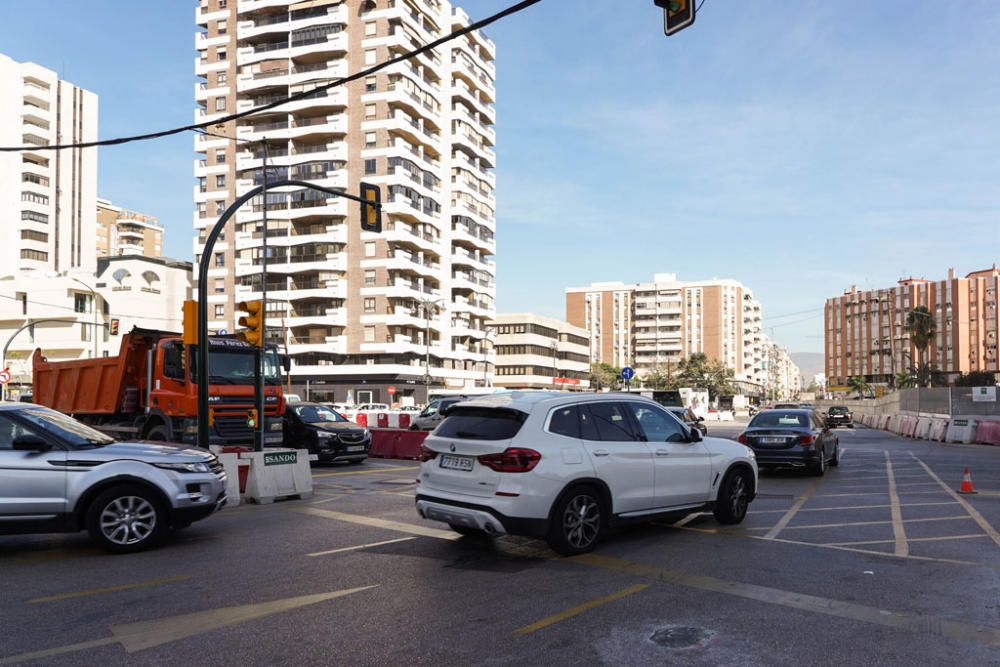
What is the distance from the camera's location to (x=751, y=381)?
155 meters

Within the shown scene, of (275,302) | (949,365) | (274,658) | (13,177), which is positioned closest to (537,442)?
(274,658)

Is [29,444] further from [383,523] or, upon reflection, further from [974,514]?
[974,514]

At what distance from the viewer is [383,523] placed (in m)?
10.3

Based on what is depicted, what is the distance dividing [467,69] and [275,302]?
30.1 meters

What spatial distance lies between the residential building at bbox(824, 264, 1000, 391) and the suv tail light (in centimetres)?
12113

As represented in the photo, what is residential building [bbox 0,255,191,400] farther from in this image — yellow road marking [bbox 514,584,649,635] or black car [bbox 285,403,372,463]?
yellow road marking [bbox 514,584,649,635]

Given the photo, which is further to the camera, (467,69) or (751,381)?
(751,381)

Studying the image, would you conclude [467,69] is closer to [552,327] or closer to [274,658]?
[552,327]

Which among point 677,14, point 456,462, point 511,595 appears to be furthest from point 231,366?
point 511,595

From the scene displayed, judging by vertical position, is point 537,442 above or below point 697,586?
above

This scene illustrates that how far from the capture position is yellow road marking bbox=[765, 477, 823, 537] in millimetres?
9555

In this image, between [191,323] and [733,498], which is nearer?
[733,498]

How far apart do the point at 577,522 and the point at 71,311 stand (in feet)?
242

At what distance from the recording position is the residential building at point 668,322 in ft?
483
